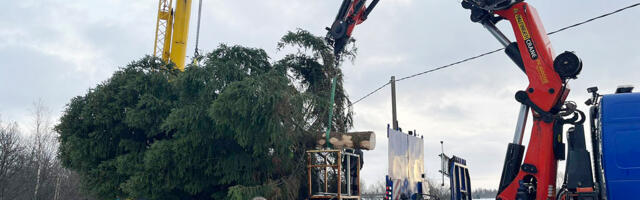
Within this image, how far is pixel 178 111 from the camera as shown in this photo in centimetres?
1369

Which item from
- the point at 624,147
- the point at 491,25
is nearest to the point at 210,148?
the point at 491,25

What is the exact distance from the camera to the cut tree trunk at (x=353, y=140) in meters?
14.1

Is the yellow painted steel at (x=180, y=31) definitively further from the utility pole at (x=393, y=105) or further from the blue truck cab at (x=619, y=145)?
the blue truck cab at (x=619, y=145)

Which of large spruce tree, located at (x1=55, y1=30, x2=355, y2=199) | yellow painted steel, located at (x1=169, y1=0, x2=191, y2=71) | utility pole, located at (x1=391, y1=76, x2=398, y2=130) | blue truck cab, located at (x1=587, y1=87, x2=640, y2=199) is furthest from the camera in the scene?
yellow painted steel, located at (x1=169, y1=0, x2=191, y2=71)

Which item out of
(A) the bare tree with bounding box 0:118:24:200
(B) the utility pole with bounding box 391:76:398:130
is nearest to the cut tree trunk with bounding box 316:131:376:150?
(B) the utility pole with bounding box 391:76:398:130

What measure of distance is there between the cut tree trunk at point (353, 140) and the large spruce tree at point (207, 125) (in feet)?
1.95

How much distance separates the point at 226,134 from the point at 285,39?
4.14 meters

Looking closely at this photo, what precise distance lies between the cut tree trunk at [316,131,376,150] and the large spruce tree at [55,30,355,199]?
0.59 metres

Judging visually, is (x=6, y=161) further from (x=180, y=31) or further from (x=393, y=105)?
(x=393, y=105)

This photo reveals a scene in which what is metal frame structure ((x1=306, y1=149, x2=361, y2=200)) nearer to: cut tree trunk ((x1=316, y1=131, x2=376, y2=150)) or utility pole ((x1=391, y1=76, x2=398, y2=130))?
cut tree trunk ((x1=316, y1=131, x2=376, y2=150))

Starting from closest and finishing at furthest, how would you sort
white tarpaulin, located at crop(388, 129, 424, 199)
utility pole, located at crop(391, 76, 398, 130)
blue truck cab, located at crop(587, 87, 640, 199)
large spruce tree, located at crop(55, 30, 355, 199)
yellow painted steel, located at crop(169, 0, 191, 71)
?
blue truck cab, located at crop(587, 87, 640, 199)
white tarpaulin, located at crop(388, 129, 424, 199)
large spruce tree, located at crop(55, 30, 355, 199)
utility pole, located at crop(391, 76, 398, 130)
yellow painted steel, located at crop(169, 0, 191, 71)

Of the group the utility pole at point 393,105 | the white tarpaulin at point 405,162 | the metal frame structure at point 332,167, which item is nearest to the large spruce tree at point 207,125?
the metal frame structure at point 332,167

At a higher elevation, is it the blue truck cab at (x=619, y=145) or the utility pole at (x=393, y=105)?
the utility pole at (x=393, y=105)

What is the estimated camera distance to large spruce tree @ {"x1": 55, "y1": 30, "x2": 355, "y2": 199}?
42.9 ft
